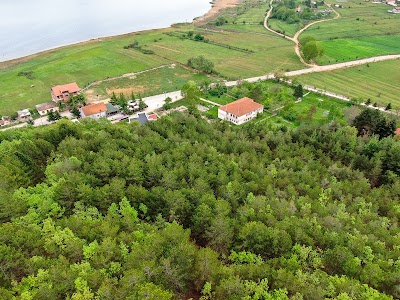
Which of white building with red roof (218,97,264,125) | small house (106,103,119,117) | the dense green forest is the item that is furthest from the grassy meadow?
the dense green forest

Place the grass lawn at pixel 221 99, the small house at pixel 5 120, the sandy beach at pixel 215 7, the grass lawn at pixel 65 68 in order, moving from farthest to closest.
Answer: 1. the sandy beach at pixel 215 7
2. the grass lawn at pixel 65 68
3. the grass lawn at pixel 221 99
4. the small house at pixel 5 120

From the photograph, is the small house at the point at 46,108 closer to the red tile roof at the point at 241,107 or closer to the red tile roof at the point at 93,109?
the red tile roof at the point at 93,109

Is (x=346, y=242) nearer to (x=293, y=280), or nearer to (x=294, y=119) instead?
(x=293, y=280)

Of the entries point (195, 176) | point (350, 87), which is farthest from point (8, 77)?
point (350, 87)

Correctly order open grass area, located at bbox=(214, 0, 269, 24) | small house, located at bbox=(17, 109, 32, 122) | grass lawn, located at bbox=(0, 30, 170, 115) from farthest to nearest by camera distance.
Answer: open grass area, located at bbox=(214, 0, 269, 24), grass lawn, located at bbox=(0, 30, 170, 115), small house, located at bbox=(17, 109, 32, 122)

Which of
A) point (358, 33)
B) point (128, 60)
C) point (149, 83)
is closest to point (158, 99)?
point (149, 83)

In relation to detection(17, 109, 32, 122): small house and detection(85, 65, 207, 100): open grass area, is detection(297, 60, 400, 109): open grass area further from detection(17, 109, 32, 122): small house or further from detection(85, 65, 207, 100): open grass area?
detection(17, 109, 32, 122): small house

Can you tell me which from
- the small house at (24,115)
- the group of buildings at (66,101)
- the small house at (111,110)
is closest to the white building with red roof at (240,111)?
the group of buildings at (66,101)
